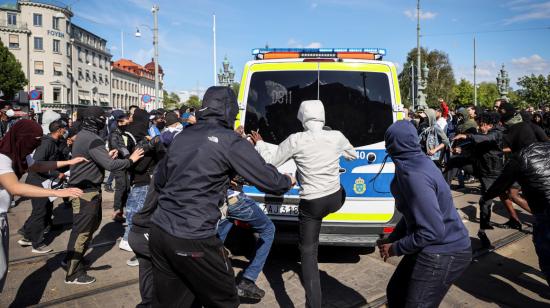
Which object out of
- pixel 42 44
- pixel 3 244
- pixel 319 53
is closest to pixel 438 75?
pixel 42 44

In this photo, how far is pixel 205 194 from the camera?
238 centimetres

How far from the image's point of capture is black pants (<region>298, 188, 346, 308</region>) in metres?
3.36

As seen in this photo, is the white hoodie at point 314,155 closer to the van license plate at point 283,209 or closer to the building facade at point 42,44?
the van license plate at point 283,209

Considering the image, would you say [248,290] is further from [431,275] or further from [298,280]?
[431,275]

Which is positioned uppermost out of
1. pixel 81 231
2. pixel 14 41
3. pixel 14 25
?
pixel 14 25

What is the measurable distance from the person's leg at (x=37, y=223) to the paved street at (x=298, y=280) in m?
0.21

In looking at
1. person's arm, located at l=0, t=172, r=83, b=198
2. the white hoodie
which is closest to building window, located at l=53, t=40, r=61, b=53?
person's arm, located at l=0, t=172, r=83, b=198

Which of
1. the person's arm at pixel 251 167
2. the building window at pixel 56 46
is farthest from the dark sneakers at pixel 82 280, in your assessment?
the building window at pixel 56 46

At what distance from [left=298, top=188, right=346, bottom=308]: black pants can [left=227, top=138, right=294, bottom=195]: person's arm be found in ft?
3.22

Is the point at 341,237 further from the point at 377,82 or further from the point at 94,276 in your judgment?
the point at 94,276

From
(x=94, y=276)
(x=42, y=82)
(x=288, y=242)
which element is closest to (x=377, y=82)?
(x=288, y=242)

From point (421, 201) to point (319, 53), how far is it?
2.84 m

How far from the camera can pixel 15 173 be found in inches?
121

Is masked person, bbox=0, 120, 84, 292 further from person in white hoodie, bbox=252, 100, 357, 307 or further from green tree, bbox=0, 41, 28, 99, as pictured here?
green tree, bbox=0, 41, 28, 99
